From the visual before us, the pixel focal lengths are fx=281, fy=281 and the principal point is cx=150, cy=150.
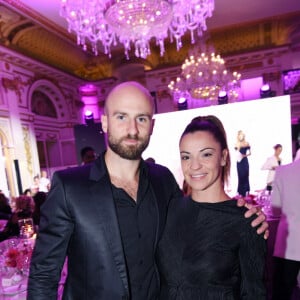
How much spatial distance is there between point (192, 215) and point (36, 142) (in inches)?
337

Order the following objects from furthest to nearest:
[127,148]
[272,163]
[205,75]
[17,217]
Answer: [205,75], [272,163], [17,217], [127,148]

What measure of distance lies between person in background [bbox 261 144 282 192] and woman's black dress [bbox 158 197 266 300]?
388 centimetres

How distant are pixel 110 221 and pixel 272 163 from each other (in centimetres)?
443

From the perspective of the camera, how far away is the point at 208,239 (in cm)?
155

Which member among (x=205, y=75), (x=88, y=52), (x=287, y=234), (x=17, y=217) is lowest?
(x=287, y=234)

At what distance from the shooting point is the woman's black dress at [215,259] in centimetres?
149

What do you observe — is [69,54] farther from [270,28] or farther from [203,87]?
[270,28]

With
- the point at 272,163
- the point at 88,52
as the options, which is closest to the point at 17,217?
the point at 272,163

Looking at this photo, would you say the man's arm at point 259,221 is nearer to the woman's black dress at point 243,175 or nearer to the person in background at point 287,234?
the person in background at point 287,234

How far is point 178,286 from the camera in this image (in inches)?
60.4

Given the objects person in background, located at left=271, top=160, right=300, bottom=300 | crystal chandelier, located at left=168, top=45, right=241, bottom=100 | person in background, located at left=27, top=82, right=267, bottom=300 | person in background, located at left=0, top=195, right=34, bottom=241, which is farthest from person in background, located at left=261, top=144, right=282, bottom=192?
person in background, located at left=0, top=195, right=34, bottom=241

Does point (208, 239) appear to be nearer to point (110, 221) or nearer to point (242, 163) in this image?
point (110, 221)

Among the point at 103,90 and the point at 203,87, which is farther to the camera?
the point at 103,90

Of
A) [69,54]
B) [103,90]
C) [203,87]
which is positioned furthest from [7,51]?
[203,87]
